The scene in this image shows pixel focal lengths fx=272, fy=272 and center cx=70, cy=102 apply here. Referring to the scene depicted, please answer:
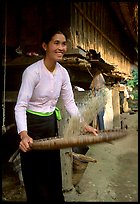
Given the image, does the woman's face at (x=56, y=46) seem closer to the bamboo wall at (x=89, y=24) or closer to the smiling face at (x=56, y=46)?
the smiling face at (x=56, y=46)

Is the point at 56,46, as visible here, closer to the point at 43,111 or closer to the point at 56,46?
the point at 56,46

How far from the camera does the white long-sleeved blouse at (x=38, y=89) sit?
302cm

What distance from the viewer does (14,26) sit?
15.5ft

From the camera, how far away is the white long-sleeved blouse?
3.02m

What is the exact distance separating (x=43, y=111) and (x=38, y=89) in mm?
314

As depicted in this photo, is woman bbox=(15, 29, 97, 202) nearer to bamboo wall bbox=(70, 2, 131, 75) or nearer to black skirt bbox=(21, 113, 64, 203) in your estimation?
black skirt bbox=(21, 113, 64, 203)

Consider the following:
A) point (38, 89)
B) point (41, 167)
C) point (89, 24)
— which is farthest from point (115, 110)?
point (38, 89)

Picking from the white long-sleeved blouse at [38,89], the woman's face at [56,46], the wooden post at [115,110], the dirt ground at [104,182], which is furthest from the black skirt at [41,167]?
the wooden post at [115,110]

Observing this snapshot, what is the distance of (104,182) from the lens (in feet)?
18.8

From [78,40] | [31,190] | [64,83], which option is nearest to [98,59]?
[78,40]

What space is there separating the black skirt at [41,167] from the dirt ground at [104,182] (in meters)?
0.90

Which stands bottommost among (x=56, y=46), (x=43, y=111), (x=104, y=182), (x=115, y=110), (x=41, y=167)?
(x=104, y=182)

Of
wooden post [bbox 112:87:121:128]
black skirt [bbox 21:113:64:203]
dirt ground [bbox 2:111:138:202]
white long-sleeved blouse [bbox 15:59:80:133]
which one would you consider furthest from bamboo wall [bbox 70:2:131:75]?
wooden post [bbox 112:87:121:128]

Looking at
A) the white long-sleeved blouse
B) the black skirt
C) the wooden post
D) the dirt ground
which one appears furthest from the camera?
the wooden post
